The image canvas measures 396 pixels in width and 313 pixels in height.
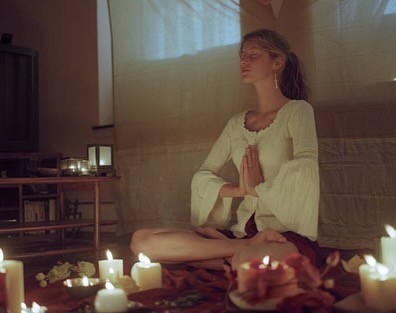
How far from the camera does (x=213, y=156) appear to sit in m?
2.29

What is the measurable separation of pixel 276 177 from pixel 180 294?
20.7 inches

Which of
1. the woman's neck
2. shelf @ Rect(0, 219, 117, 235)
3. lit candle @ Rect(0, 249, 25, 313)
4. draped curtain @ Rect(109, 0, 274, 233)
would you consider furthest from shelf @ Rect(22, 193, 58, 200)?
lit candle @ Rect(0, 249, 25, 313)

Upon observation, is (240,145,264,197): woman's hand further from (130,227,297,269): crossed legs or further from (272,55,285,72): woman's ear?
(272,55,285,72): woman's ear

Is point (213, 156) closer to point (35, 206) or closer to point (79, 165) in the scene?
point (79, 165)

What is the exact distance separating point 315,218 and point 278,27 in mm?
870

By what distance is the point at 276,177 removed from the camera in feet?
6.29

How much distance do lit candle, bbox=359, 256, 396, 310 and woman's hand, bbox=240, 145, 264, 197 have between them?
2.31ft

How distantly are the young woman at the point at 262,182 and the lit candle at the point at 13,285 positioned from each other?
0.68 m

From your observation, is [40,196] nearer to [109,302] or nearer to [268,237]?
[268,237]

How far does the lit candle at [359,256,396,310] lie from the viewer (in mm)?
1287

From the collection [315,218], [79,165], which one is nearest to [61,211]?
[79,165]

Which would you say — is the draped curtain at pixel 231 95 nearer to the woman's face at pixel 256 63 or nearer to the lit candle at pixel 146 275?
the woman's face at pixel 256 63

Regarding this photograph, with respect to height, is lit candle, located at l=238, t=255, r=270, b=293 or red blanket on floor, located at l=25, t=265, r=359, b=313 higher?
lit candle, located at l=238, t=255, r=270, b=293

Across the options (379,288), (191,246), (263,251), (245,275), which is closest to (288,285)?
(245,275)
